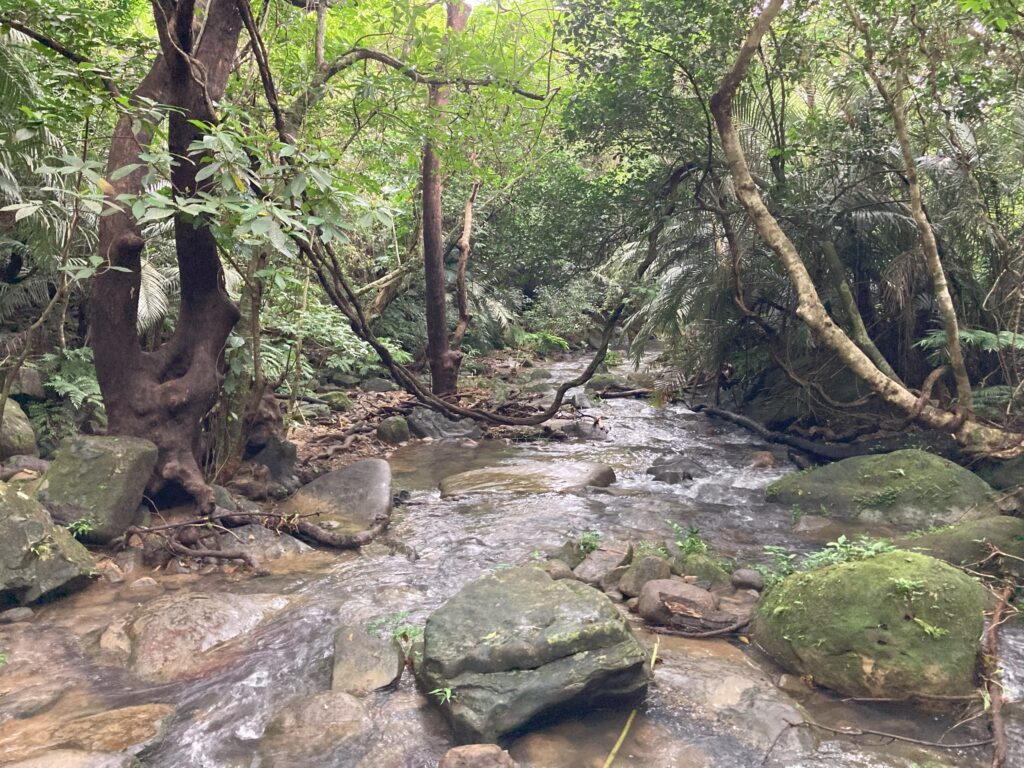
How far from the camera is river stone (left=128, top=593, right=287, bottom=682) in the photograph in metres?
3.93

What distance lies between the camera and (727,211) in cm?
858

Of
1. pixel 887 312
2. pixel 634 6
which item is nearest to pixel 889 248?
pixel 887 312

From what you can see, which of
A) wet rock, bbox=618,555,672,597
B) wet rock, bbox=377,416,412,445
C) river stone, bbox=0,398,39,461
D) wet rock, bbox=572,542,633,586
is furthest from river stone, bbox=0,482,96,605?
wet rock, bbox=377,416,412,445

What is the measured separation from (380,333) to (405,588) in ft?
35.4

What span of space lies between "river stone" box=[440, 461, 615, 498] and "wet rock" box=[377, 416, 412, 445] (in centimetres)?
216

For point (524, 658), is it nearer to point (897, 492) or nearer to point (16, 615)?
point (16, 615)

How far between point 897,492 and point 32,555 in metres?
6.93

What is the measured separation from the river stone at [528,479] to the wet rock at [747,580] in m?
2.79

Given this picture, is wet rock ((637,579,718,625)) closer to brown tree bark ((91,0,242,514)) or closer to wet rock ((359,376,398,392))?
brown tree bark ((91,0,242,514))

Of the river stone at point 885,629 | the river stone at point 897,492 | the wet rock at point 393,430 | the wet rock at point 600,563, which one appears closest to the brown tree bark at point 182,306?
the wet rock at point 600,563

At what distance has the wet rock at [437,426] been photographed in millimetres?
11102

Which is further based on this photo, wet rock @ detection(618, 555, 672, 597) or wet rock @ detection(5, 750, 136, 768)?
wet rock @ detection(618, 555, 672, 597)

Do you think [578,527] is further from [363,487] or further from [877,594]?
[877,594]

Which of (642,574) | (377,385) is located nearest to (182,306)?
(642,574)
